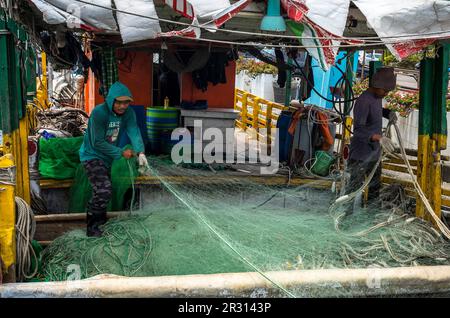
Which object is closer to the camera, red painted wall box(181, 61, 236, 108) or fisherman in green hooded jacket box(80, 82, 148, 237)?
fisherman in green hooded jacket box(80, 82, 148, 237)

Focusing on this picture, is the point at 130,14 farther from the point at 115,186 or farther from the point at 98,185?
the point at 115,186

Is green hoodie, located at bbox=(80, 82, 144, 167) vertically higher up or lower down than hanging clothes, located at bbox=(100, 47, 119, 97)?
lower down

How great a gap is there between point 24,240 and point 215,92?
6274mm

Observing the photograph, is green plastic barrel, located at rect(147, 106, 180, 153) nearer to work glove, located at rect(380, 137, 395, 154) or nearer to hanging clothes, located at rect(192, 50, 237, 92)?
hanging clothes, located at rect(192, 50, 237, 92)

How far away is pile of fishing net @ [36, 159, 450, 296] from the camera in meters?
4.96

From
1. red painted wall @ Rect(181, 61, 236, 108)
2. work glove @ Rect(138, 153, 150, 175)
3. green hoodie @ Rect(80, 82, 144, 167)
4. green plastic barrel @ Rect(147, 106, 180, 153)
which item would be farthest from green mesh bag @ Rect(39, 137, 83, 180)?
red painted wall @ Rect(181, 61, 236, 108)

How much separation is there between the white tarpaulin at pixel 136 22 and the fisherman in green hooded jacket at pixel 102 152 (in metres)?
1.02

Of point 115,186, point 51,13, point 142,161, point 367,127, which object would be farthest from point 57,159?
point 367,127

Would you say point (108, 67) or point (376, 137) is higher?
point (108, 67)

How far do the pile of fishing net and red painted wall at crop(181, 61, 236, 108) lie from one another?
13.6ft

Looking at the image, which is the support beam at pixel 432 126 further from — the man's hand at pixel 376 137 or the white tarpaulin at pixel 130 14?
the white tarpaulin at pixel 130 14

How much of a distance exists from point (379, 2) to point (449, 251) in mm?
2741

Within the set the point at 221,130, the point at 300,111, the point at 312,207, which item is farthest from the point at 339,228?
the point at 221,130

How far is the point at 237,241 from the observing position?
196 inches
